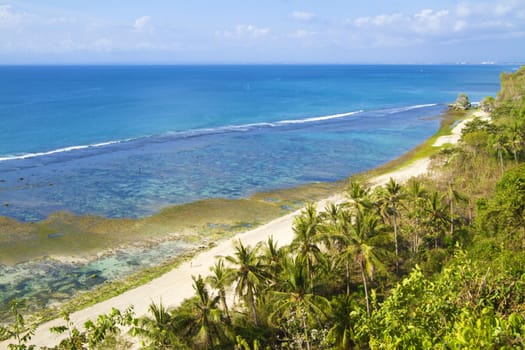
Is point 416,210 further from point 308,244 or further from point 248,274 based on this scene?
point 248,274

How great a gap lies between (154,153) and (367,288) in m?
65.3

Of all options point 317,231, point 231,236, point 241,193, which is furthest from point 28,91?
point 317,231

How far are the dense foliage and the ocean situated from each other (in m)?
13.1

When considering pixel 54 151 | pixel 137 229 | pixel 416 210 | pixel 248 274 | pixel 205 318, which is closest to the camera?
pixel 205 318

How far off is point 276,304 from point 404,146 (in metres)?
79.0

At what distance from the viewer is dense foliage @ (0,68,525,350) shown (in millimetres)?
14656

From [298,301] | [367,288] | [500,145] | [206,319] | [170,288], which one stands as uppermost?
[500,145]

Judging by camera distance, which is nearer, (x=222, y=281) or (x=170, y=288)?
(x=222, y=281)

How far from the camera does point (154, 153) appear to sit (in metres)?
91.4

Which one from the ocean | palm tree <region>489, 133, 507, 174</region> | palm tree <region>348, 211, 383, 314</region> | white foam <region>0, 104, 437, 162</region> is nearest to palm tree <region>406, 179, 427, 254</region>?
palm tree <region>348, 211, 383, 314</region>

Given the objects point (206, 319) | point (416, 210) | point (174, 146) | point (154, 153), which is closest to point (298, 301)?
point (206, 319)

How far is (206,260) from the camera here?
44.9 metres

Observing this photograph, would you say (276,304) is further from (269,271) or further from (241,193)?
(241,193)

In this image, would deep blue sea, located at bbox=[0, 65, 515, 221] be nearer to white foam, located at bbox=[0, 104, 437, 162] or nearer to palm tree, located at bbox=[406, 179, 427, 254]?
white foam, located at bbox=[0, 104, 437, 162]
